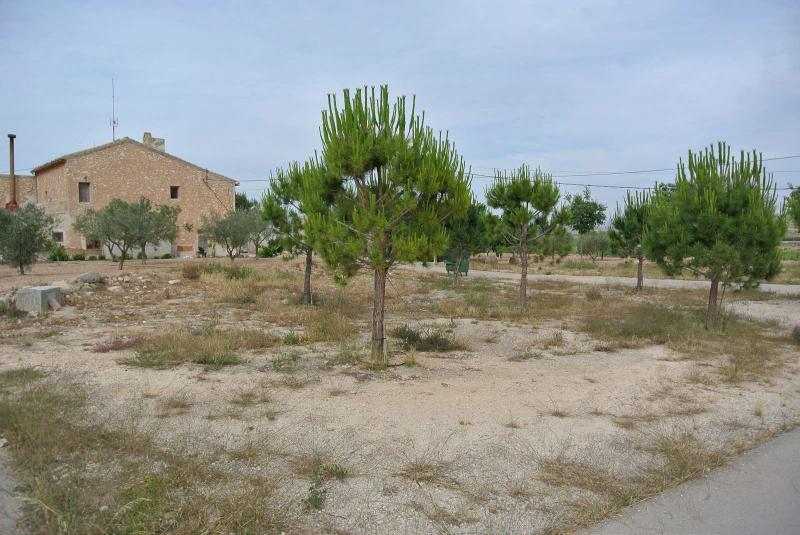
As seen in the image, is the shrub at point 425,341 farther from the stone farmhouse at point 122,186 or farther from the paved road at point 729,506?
the stone farmhouse at point 122,186

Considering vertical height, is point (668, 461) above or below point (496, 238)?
below

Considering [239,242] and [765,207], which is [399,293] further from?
[239,242]

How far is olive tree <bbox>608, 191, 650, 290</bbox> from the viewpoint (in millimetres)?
21609

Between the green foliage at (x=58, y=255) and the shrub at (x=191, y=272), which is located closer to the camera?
the shrub at (x=191, y=272)

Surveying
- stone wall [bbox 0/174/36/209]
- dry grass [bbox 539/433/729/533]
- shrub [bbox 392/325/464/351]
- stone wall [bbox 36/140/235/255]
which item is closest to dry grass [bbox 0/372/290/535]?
dry grass [bbox 539/433/729/533]

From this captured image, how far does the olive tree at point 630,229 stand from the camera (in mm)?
21609

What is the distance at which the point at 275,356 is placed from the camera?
8898 mm

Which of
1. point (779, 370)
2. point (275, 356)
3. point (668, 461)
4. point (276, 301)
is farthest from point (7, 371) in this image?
point (779, 370)

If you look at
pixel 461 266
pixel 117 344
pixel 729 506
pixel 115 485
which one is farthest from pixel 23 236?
pixel 729 506

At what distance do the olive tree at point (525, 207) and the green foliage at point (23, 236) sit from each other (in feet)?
51.9

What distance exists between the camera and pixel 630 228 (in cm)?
2178

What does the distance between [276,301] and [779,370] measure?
40.1ft

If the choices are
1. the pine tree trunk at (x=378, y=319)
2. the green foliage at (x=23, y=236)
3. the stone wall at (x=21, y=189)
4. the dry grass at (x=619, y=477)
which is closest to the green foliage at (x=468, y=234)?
the pine tree trunk at (x=378, y=319)

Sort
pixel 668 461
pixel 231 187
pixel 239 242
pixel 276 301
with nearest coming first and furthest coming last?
1. pixel 668 461
2. pixel 276 301
3. pixel 239 242
4. pixel 231 187
